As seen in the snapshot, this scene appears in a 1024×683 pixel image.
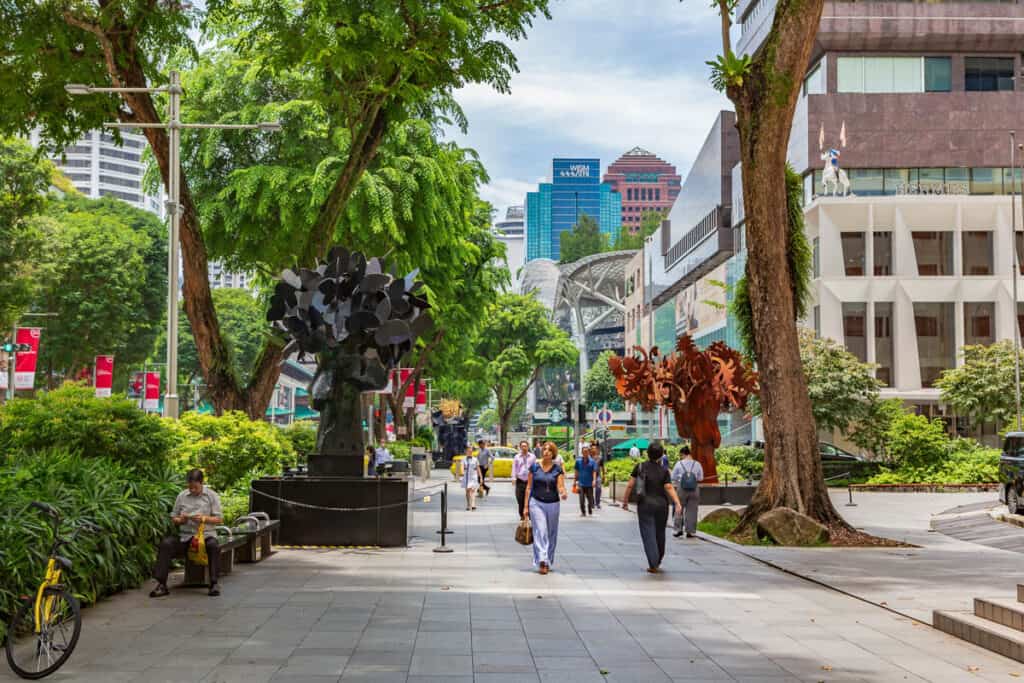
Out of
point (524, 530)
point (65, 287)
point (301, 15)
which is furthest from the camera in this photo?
point (65, 287)

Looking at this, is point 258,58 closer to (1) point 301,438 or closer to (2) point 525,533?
(1) point 301,438

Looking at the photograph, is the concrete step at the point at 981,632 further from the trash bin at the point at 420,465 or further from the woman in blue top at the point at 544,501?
the trash bin at the point at 420,465

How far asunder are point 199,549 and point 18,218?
1113 inches

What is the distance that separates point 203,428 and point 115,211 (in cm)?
5031

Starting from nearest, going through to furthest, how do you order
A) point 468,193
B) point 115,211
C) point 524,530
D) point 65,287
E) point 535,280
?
point 524,530 < point 468,193 < point 65,287 < point 115,211 < point 535,280

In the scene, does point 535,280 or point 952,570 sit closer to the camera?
point 952,570

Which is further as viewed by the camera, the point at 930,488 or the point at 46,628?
the point at 930,488

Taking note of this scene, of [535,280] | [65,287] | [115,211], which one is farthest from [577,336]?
[65,287]

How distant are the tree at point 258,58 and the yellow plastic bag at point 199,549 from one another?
9.26m

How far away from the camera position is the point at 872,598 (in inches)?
500

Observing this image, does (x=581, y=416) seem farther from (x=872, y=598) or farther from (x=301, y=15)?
(x=872, y=598)

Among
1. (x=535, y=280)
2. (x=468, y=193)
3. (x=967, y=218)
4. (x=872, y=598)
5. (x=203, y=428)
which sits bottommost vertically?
(x=872, y=598)

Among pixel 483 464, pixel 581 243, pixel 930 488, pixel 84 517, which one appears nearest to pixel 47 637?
pixel 84 517

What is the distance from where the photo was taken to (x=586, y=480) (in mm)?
28031
